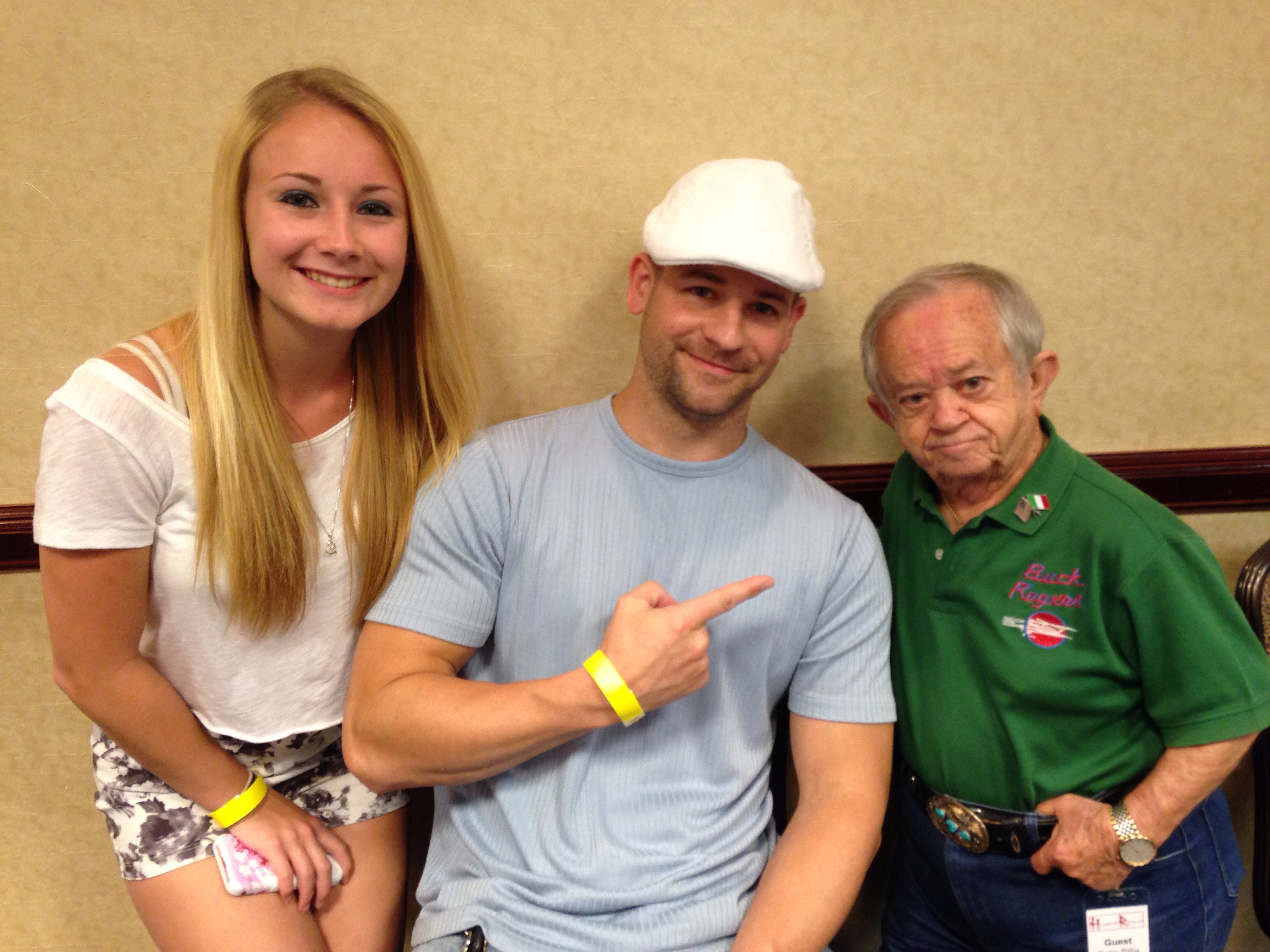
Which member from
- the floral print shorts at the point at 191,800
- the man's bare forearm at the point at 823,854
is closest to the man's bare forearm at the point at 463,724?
the floral print shorts at the point at 191,800

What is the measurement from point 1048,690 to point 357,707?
3.73 feet

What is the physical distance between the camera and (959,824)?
1.53 m

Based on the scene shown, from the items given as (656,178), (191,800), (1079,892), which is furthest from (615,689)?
(656,178)

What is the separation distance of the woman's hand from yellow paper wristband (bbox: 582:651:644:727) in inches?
26.5

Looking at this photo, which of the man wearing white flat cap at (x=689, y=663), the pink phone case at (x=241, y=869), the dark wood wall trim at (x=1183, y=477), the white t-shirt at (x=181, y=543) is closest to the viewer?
the white t-shirt at (x=181, y=543)

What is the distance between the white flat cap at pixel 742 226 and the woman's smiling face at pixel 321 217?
1.46 ft

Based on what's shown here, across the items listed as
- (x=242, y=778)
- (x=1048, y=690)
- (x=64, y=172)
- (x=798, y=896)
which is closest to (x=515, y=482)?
(x=242, y=778)

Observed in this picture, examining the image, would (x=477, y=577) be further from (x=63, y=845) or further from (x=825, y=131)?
(x=63, y=845)

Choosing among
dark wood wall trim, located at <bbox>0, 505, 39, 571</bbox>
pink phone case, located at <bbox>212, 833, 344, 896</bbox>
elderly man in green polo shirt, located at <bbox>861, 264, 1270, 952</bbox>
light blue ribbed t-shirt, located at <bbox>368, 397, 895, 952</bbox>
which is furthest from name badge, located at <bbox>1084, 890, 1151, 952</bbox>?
dark wood wall trim, located at <bbox>0, 505, 39, 571</bbox>

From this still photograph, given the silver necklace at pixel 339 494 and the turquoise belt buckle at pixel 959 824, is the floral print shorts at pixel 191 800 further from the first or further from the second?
the turquoise belt buckle at pixel 959 824

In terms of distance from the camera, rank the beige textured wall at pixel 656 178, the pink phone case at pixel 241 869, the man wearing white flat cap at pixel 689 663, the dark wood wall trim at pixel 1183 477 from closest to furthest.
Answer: the man wearing white flat cap at pixel 689 663, the pink phone case at pixel 241 869, the beige textured wall at pixel 656 178, the dark wood wall trim at pixel 1183 477

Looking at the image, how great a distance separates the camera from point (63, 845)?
188 cm

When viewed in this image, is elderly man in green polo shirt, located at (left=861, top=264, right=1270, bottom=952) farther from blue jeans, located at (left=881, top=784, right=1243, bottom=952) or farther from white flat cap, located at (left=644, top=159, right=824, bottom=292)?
white flat cap, located at (left=644, top=159, right=824, bottom=292)

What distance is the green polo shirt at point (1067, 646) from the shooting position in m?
1.37
